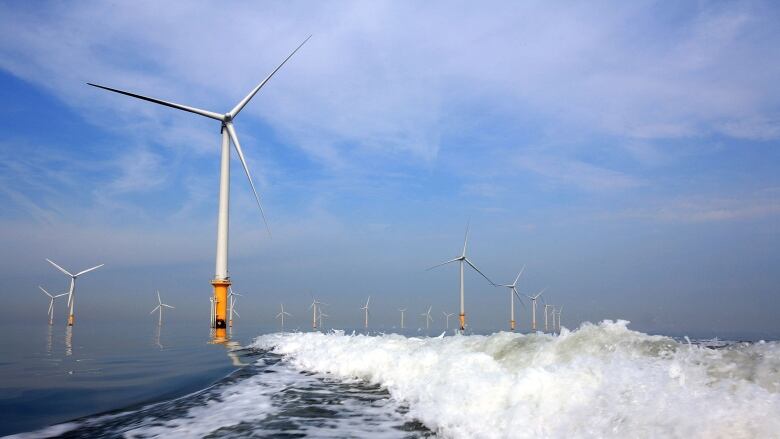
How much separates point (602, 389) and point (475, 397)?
2006 mm

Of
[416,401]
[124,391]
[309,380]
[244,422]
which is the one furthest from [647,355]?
[124,391]

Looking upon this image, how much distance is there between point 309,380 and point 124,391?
464 cm

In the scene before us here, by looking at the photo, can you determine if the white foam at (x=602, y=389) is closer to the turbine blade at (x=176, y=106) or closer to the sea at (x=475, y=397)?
the sea at (x=475, y=397)

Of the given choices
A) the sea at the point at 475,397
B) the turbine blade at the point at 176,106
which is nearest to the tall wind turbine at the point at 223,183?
the turbine blade at the point at 176,106

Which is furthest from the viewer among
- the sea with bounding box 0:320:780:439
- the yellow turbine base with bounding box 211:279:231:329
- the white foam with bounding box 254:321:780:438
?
the yellow turbine base with bounding box 211:279:231:329

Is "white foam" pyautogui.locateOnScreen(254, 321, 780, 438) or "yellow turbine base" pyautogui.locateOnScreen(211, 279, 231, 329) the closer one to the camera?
"white foam" pyautogui.locateOnScreen(254, 321, 780, 438)

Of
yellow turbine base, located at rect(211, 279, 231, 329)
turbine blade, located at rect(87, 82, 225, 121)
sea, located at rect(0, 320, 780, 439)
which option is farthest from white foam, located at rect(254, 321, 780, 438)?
turbine blade, located at rect(87, 82, 225, 121)

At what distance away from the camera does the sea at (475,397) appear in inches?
215

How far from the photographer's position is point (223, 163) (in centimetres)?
3369

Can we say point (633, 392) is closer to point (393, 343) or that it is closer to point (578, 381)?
point (578, 381)

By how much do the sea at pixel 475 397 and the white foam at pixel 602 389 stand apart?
0.07 ft

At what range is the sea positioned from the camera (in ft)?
17.9

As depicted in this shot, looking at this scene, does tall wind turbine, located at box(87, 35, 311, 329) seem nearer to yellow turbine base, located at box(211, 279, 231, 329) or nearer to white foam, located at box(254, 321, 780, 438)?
yellow turbine base, located at box(211, 279, 231, 329)

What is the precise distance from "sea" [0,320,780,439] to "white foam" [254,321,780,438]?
20mm
